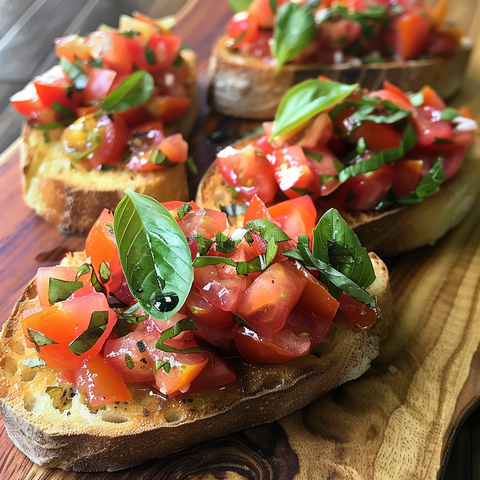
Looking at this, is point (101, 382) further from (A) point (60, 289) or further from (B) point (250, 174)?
(B) point (250, 174)

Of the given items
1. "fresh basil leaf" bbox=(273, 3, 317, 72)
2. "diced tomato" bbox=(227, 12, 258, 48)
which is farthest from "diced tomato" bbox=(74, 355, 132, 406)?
"diced tomato" bbox=(227, 12, 258, 48)

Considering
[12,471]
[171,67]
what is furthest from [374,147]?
[12,471]

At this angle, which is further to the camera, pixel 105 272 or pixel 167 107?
pixel 167 107

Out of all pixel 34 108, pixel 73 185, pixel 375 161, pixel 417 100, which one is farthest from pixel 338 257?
pixel 34 108

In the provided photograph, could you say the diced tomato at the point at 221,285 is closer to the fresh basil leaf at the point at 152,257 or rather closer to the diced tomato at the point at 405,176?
the fresh basil leaf at the point at 152,257

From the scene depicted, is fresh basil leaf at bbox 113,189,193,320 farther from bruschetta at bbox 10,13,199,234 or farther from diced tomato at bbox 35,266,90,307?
bruschetta at bbox 10,13,199,234
